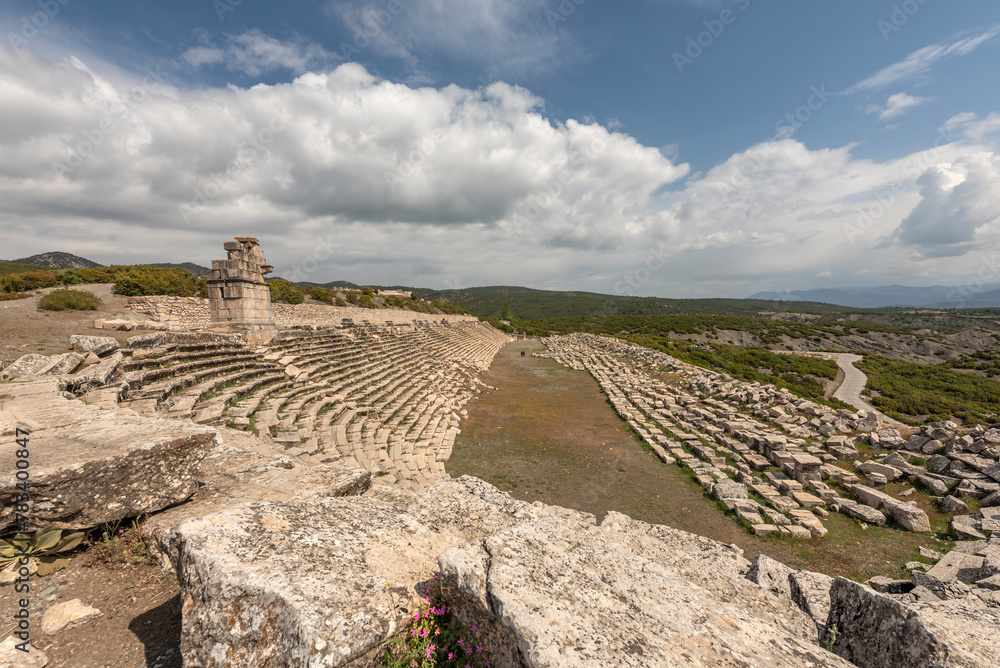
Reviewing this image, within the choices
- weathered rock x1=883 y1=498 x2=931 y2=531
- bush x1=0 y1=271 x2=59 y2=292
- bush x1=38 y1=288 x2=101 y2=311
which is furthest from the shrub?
weathered rock x1=883 y1=498 x2=931 y2=531

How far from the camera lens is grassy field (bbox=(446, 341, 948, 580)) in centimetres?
623

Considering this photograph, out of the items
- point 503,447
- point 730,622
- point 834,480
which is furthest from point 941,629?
point 503,447

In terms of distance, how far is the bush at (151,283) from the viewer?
71.1 ft

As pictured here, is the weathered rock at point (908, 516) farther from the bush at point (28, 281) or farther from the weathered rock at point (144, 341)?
the bush at point (28, 281)

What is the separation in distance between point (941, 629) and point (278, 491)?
5109 mm

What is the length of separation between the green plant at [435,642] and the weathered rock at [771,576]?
344 centimetres

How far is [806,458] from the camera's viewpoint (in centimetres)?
888

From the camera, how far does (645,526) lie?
5.95 metres

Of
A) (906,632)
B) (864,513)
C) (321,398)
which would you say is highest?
(906,632)

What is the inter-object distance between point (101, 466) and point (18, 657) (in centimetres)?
119

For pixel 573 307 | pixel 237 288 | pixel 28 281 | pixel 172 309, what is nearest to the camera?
pixel 237 288

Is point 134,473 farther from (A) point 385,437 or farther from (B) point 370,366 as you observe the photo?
(B) point 370,366

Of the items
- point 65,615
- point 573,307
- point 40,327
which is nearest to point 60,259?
point 40,327

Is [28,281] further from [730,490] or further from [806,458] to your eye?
[806,458]
